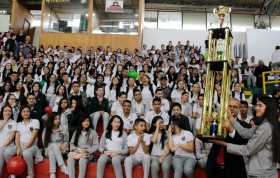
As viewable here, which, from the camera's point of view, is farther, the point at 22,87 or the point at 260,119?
the point at 22,87

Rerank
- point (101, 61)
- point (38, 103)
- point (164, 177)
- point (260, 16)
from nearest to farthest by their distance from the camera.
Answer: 1. point (164, 177)
2. point (38, 103)
3. point (101, 61)
4. point (260, 16)

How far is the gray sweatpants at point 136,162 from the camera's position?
4789 mm

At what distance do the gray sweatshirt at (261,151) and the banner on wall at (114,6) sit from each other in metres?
11.5

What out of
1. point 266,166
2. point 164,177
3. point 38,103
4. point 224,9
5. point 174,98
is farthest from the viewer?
point 174,98

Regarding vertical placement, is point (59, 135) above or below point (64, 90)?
below

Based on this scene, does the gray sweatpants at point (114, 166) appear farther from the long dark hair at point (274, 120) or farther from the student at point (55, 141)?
the long dark hair at point (274, 120)

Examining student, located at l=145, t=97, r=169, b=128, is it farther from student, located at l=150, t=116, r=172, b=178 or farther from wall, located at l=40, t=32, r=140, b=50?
wall, located at l=40, t=32, r=140, b=50

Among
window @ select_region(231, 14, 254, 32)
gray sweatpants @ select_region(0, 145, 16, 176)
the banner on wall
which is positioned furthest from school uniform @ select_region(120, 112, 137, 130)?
window @ select_region(231, 14, 254, 32)

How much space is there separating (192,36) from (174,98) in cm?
747

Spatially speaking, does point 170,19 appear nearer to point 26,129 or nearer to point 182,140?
point 26,129

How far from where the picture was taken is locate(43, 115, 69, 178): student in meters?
5.11

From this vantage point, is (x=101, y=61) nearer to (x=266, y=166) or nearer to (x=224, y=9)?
(x=224, y=9)

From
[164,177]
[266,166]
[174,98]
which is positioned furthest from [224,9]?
[174,98]

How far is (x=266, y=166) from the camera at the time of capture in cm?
298
